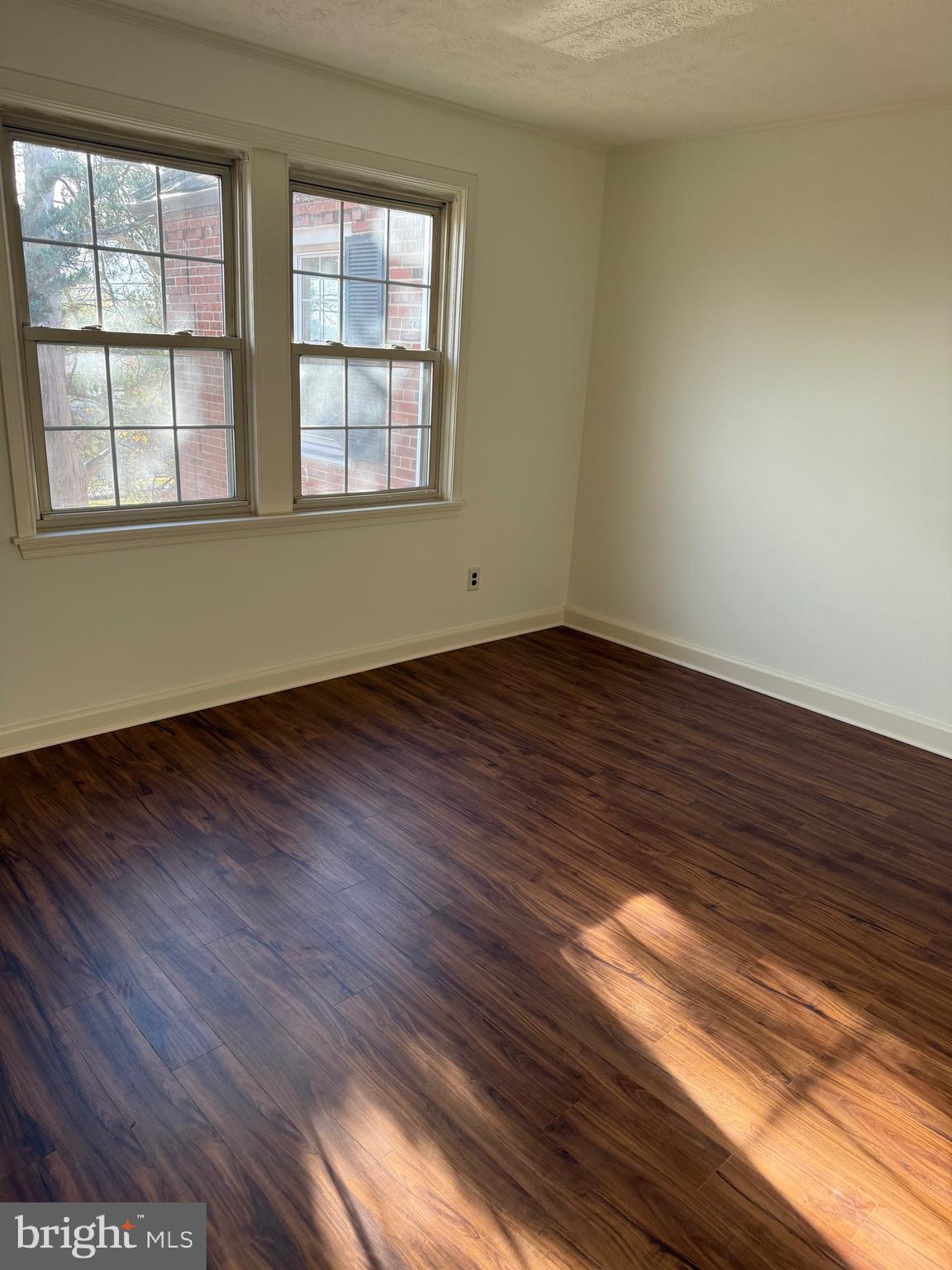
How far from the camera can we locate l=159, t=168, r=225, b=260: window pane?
10.6ft

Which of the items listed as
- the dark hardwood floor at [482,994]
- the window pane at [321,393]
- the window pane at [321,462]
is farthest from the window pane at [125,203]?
the dark hardwood floor at [482,994]

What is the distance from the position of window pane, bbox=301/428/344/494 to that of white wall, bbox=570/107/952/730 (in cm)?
159

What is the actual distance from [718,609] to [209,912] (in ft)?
9.81

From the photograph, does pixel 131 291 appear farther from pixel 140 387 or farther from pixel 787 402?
pixel 787 402

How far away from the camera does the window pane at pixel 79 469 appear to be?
320 cm

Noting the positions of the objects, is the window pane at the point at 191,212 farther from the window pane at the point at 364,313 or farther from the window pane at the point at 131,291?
the window pane at the point at 364,313

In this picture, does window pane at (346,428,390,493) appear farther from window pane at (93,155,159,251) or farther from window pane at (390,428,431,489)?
window pane at (93,155,159,251)

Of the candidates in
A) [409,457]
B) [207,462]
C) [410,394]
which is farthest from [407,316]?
[207,462]

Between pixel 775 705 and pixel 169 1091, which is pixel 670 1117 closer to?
pixel 169 1091

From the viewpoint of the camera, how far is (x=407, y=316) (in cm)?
408

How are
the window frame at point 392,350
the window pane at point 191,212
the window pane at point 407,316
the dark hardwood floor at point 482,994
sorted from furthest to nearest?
the window pane at point 407,316
the window frame at point 392,350
the window pane at point 191,212
the dark hardwood floor at point 482,994

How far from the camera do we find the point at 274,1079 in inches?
75.8

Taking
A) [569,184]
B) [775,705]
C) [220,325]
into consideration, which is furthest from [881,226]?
[220,325]

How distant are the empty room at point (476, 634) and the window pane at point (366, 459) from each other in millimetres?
19
